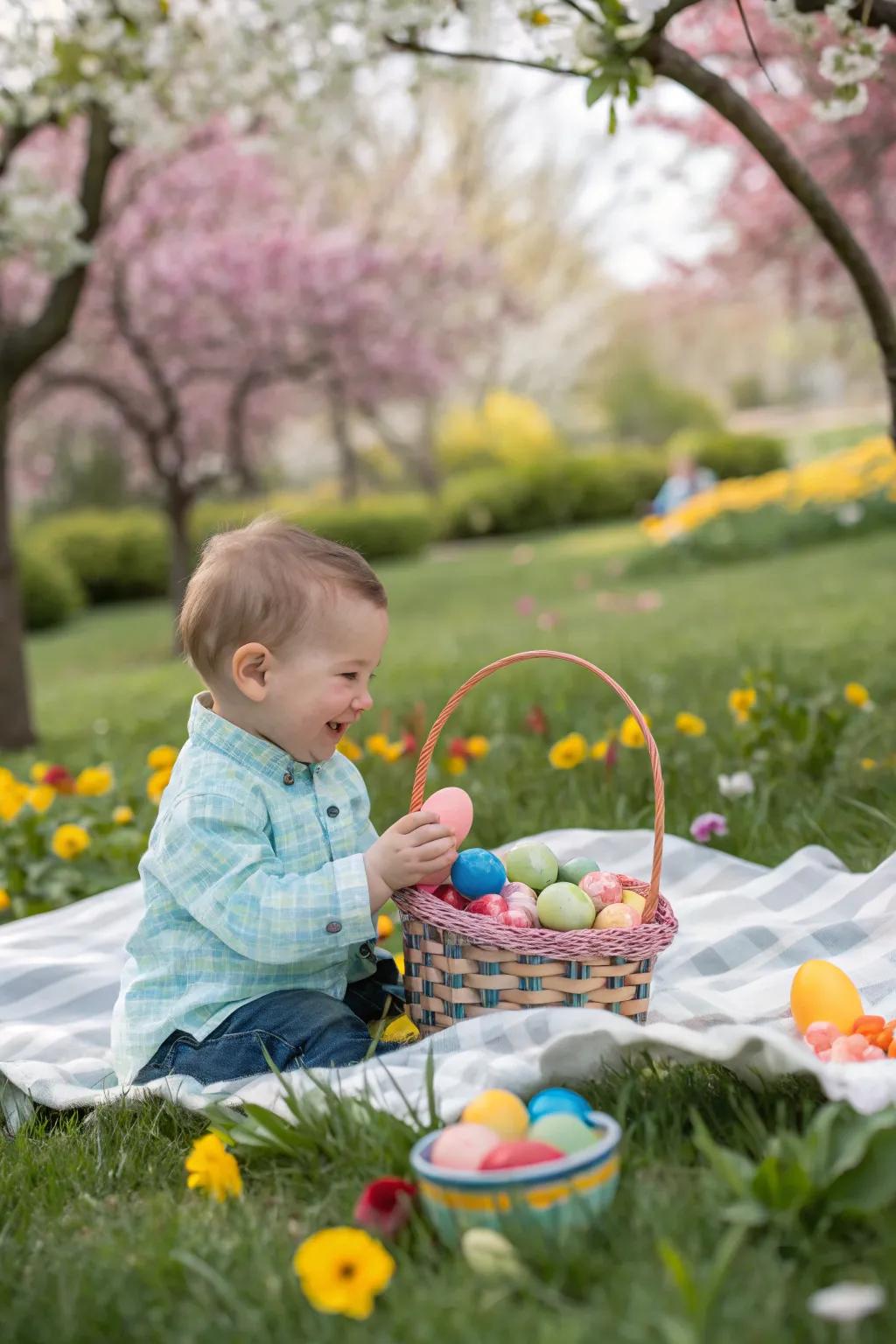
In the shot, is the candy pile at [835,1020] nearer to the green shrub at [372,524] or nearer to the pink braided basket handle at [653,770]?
the pink braided basket handle at [653,770]

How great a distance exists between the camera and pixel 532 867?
7.72ft

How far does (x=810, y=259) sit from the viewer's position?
10.8 m

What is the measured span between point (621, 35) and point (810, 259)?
875 cm

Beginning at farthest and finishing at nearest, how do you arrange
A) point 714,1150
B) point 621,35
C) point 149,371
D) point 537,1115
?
point 149,371, point 621,35, point 537,1115, point 714,1150

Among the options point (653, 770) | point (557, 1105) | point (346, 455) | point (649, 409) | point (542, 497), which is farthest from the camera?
point (649, 409)

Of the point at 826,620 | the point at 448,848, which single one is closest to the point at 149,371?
the point at 826,620

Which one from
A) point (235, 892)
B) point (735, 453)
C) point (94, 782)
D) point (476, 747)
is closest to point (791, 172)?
point (476, 747)

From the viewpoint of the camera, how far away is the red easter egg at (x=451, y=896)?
2312 millimetres

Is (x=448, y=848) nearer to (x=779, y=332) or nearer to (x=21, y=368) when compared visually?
(x=21, y=368)

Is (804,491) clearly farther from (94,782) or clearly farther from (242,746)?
(242,746)

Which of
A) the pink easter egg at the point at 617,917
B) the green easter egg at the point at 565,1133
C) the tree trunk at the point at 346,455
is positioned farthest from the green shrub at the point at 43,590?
the green easter egg at the point at 565,1133

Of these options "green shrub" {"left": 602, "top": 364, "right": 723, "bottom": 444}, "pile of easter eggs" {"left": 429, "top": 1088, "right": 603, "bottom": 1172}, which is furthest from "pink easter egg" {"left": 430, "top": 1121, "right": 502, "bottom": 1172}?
"green shrub" {"left": 602, "top": 364, "right": 723, "bottom": 444}

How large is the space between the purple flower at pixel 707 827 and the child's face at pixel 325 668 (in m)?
1.26

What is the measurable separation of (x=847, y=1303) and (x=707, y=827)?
210 centimetres
